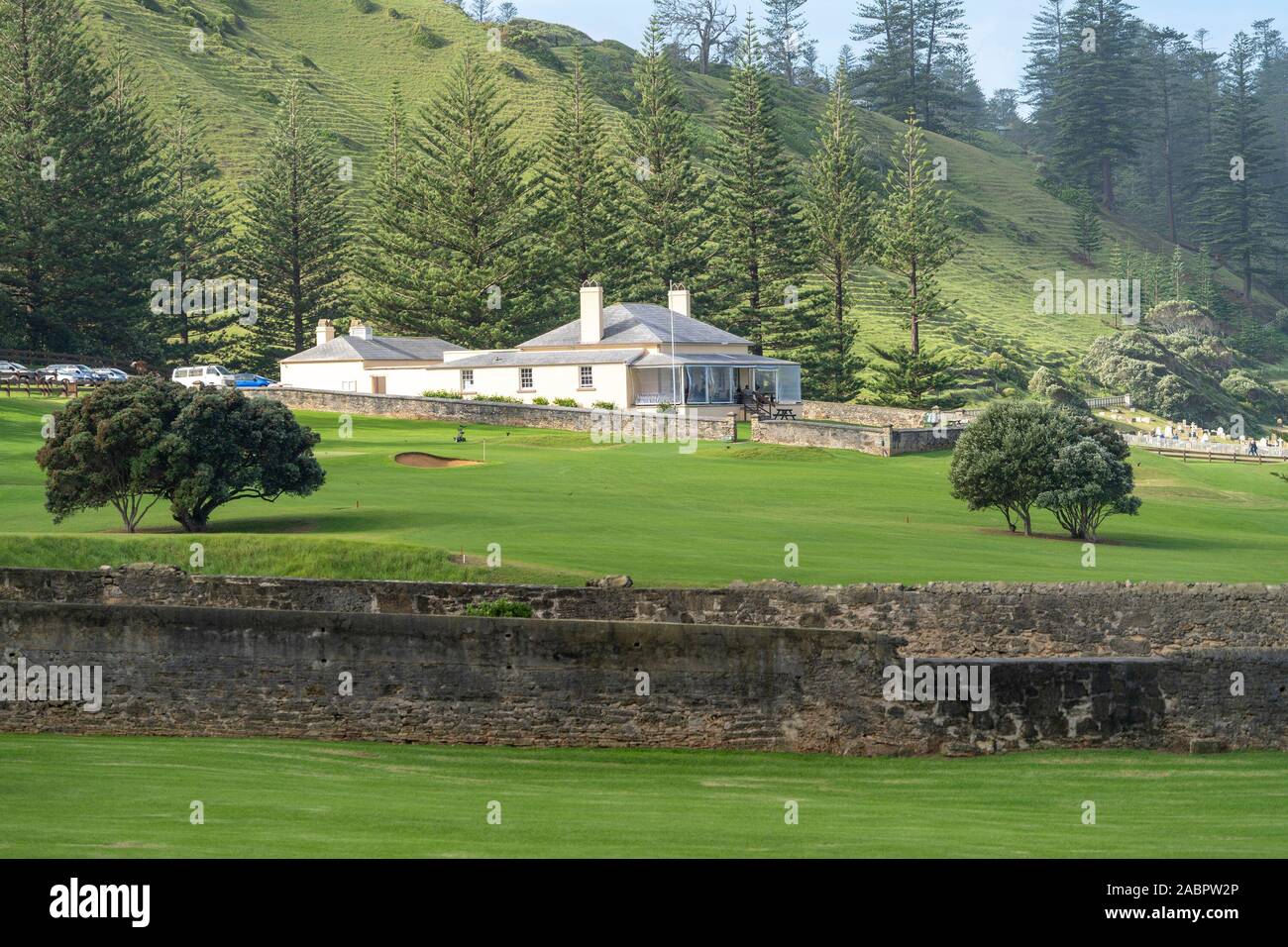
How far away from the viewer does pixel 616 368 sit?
207ft

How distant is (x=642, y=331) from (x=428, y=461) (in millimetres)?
21470

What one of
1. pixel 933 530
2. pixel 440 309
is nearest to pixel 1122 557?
pixel 933 530

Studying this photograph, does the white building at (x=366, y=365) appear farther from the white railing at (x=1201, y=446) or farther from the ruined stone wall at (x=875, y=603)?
the ruined stone wall at (x=875, y=603)

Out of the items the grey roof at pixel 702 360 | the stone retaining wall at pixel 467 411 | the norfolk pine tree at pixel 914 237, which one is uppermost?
the norfolk pine tree at pixel 914 237

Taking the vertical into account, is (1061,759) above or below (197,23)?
below

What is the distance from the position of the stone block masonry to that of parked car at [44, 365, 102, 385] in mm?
46646

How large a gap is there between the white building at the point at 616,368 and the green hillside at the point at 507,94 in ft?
112

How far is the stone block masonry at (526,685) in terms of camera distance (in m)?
16.0

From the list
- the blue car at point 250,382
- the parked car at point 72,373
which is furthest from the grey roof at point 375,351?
the parked car at point 72,373

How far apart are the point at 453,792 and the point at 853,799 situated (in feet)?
11.5

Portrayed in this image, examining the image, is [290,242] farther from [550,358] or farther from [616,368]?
[616,368]

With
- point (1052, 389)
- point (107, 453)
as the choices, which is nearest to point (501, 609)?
point (107, 453)

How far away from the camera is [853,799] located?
13.9 meters

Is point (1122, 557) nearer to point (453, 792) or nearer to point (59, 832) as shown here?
point (453, 792)
